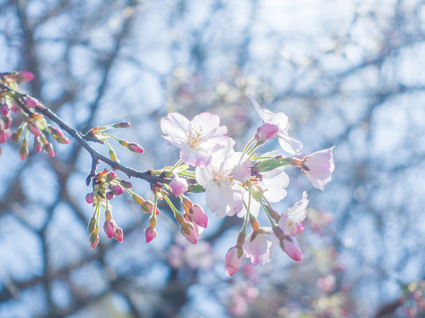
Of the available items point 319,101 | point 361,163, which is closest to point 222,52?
point 319,101

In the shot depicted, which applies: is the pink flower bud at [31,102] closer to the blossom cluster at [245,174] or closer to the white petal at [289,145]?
the blossom cluster at [245,174]

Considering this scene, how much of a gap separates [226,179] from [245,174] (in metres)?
0.07

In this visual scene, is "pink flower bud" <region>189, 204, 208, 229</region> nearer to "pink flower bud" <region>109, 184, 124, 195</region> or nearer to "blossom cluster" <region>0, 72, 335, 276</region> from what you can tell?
"blossom cluster" <region>0, 72, 335, 276</region>

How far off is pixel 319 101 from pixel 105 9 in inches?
107

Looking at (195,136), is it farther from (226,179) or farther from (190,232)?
(190,232)

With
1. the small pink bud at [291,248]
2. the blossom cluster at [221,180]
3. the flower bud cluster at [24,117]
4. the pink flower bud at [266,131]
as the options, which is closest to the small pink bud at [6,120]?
the flower bud cluster at [24,117]

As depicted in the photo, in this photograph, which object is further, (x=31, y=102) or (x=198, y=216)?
(x=31, y=102)

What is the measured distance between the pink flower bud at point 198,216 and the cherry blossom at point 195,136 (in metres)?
0.18

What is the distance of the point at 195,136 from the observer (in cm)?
125

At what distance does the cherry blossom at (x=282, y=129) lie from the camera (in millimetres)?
1312

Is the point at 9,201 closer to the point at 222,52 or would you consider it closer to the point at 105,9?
the point at 105,9

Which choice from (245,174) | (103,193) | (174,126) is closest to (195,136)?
(174,126)

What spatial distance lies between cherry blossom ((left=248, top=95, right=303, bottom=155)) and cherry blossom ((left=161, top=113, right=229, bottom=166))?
0.51ft

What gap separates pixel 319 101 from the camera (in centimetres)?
518
